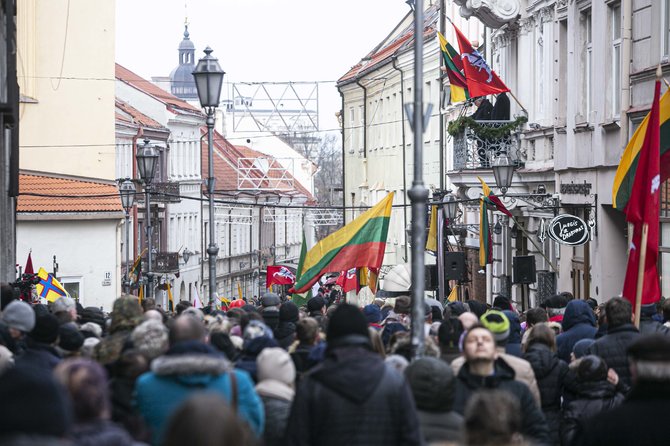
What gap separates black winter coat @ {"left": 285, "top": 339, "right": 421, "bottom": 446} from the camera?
676 cm

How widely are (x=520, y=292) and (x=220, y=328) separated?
2064 cm

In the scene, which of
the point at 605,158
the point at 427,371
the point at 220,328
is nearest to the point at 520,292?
the point at 605,158

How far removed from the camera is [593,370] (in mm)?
9570

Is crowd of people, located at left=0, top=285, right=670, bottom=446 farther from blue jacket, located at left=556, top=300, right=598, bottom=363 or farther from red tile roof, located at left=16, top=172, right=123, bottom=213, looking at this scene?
red tile roof, located at left=16, top=172, right=123, bottom=213

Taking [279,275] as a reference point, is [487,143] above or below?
above

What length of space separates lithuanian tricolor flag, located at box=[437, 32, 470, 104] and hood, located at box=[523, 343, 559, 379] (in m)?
16.6

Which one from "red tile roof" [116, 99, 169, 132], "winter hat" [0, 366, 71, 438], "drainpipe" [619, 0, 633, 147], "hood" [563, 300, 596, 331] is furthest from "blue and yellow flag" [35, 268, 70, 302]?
"red tile roof" [116, 99, 169, 132]

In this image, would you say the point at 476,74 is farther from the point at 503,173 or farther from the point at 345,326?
the point at 345,326

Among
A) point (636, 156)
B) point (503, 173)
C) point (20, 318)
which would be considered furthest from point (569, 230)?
point (20, 318)

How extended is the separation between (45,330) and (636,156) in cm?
732

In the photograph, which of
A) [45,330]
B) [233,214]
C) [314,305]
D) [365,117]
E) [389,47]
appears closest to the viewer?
[45,330]

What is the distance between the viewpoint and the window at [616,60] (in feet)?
72.5

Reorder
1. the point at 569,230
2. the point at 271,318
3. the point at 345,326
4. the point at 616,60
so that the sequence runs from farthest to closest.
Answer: the point at 616,60, the point at 569,230, the point at 271,318, the point at 345,326

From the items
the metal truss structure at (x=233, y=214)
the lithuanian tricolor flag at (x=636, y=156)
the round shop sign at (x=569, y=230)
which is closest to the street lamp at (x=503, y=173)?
the round shop sign at (x=569, y=230)
